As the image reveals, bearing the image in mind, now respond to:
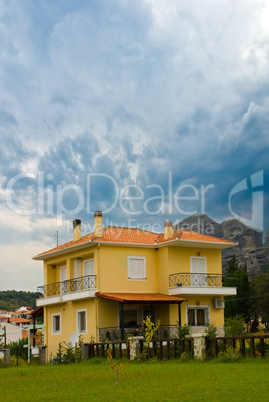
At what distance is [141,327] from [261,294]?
30881 mm

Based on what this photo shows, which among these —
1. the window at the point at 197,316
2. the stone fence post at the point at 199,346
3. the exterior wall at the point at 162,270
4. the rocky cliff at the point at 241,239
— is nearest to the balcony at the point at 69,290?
the exterior wall at the point at 162,270

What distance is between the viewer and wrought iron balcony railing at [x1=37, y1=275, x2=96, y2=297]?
29.3 m

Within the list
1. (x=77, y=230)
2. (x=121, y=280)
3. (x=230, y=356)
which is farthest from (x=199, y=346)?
(x=77, y=230)

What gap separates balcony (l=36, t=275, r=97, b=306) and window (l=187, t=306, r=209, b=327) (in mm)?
5848

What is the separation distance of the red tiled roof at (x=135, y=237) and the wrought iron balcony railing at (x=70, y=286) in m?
2.01

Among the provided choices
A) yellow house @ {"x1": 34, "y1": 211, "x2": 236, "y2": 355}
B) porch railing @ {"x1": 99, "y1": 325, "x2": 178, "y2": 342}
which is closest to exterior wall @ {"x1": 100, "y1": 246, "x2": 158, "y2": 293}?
yellow house @ {"x1": 34, "y1": 211, "x2": 236, "y2": 355}

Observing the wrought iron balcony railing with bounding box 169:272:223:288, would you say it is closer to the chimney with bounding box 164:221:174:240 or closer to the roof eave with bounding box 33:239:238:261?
the roof eave with bounding box 33:239:238:261

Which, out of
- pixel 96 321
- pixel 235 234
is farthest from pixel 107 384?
pixel 235 234

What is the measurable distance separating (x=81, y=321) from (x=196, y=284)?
6.99m

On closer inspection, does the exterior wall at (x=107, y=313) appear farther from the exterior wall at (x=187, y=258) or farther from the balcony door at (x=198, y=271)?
the balcony door at (x=198, y=271)

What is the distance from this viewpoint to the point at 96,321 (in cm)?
2825

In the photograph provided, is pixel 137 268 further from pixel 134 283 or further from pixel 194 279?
pixel 194 279

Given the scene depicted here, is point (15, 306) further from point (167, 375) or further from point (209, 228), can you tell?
point (167, 375)

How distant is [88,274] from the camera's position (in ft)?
101
